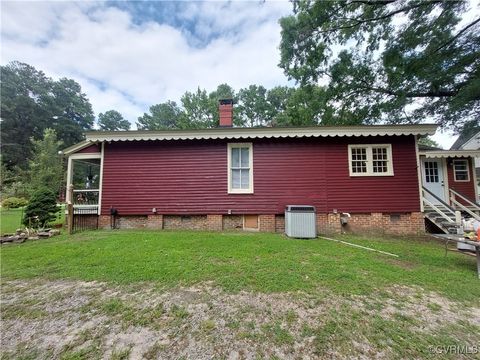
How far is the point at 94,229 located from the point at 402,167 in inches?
453

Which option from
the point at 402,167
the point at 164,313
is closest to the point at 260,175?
the point at 402,167

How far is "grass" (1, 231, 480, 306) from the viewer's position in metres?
3.31

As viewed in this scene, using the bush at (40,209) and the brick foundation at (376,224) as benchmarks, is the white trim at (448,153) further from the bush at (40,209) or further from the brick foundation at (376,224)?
the bush at (40,209)

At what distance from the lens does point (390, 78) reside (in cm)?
1120

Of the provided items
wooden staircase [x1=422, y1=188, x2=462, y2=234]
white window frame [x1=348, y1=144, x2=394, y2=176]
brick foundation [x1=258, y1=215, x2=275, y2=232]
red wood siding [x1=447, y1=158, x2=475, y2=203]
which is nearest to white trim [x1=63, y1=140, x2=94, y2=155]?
brick foundation [x1=258, y1=215, x2=275, y2=232]

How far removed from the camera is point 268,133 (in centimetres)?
762

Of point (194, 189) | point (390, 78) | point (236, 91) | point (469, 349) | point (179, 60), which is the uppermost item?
point (236, 91)

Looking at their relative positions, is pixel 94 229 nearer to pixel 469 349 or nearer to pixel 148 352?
pixel 148 352

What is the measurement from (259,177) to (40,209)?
8.31 meters

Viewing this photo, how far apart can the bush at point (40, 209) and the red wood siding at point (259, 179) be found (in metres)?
2.12

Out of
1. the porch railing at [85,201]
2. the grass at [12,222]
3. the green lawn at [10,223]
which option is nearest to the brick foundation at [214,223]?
the porch railing at [85,201]

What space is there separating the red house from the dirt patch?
4686mm

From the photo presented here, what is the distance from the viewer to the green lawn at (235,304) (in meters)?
1.98

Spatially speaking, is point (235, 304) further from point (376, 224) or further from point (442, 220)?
point (442, 220)
